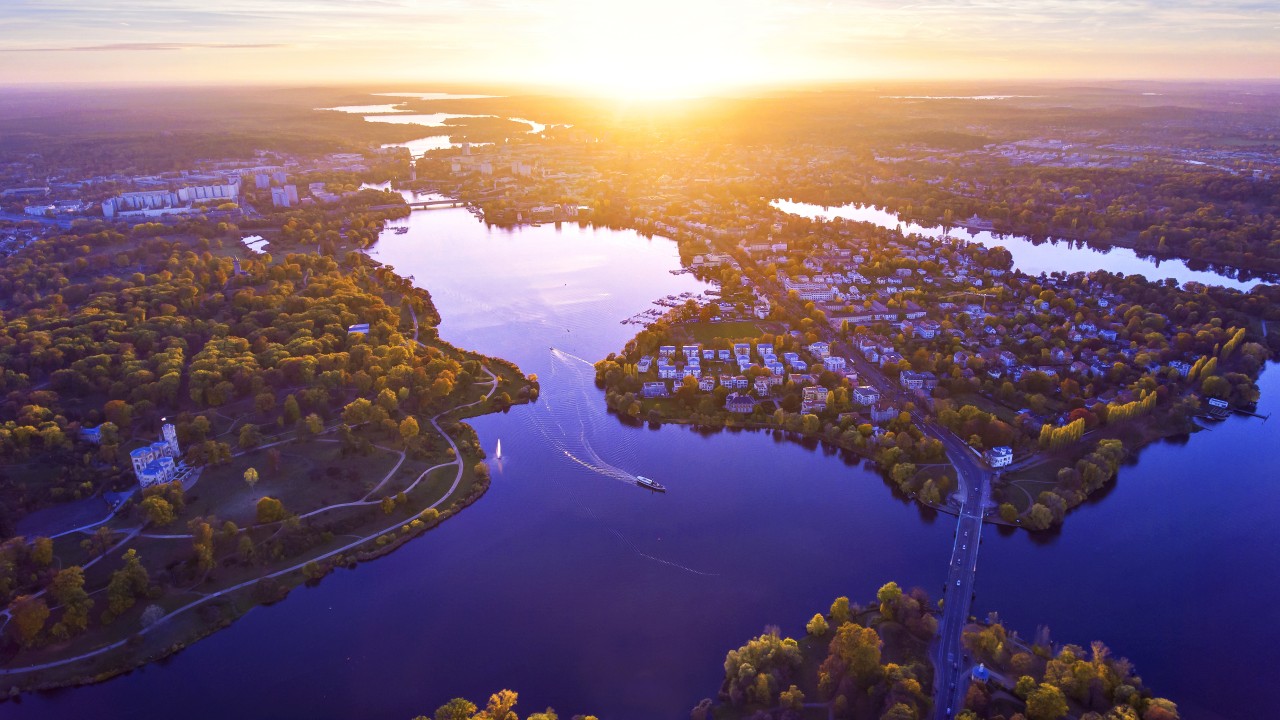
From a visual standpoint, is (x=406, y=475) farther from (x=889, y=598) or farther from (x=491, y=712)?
(x=889, y=598)

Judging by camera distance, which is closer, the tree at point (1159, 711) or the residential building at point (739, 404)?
the tree at point (1159, 711)

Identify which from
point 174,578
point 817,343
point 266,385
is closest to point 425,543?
point 174,578

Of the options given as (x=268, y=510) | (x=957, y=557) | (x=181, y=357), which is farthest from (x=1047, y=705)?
(x=181, y=357)

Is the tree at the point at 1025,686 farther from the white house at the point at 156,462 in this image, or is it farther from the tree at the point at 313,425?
the white house at the point at 156,462

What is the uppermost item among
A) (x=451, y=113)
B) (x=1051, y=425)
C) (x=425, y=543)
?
(x=451, y=113)

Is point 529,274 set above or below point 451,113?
below

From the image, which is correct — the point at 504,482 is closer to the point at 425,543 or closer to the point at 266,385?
the point at 425,543

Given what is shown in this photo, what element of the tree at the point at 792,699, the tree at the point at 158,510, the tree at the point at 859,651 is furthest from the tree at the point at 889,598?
the tree at the point at 158,510
